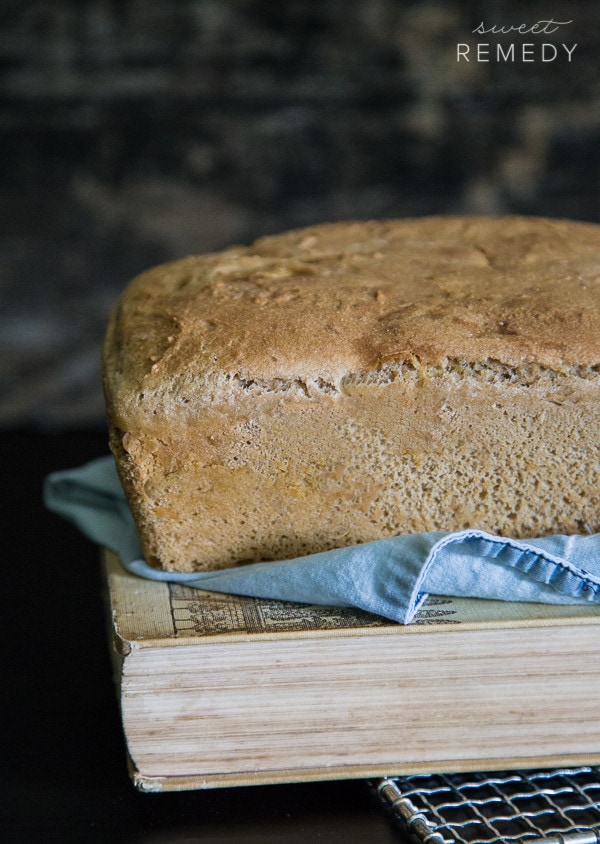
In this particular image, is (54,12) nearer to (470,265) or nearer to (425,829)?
(470,265)

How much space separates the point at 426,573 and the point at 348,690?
0.11m

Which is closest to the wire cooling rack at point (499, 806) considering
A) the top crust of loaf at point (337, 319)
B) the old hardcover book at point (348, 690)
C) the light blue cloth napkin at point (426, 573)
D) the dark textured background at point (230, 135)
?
the old hardcover book at point (348, 690)

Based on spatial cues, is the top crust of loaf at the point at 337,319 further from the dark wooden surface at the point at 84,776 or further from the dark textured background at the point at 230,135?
the dark textured background at the point at 230,135

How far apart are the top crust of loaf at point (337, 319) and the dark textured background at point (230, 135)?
101cm

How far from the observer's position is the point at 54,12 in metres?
1.84

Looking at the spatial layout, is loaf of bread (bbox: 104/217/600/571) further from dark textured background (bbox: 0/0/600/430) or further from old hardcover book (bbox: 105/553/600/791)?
dark textured background (bbox: 0/0/600/430)

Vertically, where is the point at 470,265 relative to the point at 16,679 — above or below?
above

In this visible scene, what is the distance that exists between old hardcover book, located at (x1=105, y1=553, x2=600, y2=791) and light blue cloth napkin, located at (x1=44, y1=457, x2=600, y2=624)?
0.01 m

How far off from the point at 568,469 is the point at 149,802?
1.45 ft

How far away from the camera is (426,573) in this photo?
78 cm

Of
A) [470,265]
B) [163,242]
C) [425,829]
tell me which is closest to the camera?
[425,829]

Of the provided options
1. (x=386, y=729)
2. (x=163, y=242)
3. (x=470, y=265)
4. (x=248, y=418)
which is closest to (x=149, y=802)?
(x=386, y=729)

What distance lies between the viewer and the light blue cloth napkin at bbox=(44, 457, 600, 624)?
30.3 inches

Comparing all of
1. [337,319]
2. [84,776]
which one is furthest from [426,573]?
[84,776]
